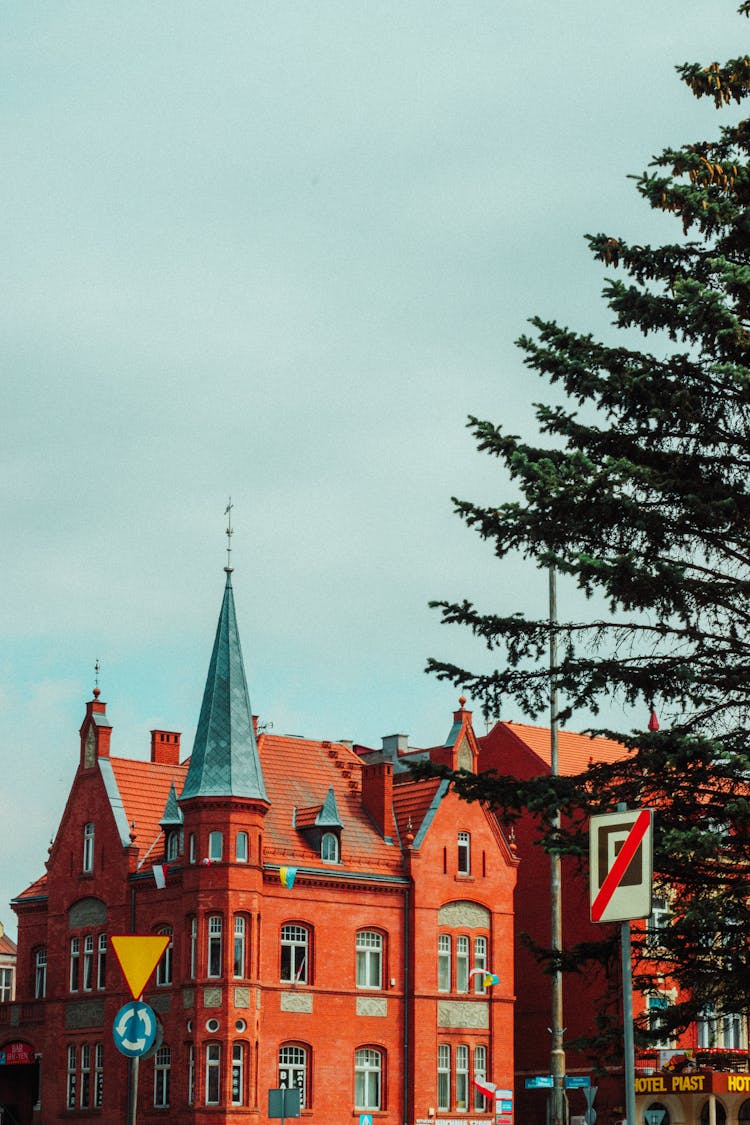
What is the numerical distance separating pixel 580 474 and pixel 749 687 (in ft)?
11.0

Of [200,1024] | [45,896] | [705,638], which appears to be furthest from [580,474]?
[45,896]

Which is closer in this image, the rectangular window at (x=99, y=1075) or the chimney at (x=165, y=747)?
the rectangular window at (x=99, y=1075)

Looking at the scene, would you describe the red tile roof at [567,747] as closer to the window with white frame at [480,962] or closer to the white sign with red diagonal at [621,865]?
the window with white frame at [480,962]

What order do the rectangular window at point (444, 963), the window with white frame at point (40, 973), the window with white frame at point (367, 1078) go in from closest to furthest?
the window with white frame at point (367, 1078) → the rectangular window at point (444, 963) → the window with white frame at point (40, 973)

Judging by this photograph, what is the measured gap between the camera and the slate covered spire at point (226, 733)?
2076 inches

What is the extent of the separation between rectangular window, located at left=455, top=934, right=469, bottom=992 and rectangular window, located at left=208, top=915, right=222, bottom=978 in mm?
8929

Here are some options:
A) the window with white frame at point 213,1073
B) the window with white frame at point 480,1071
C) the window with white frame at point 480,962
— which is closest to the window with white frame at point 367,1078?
the window with white frame at point 480,1071

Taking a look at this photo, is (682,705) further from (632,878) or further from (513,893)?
(513,893)

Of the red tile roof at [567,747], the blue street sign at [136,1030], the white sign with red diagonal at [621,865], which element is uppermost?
the red tile roof at [567,747]

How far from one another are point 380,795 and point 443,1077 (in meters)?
9.18

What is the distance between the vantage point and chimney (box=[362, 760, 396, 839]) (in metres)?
57.5

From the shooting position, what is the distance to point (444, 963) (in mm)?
56500

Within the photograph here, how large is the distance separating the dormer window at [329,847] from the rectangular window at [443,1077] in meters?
7.00

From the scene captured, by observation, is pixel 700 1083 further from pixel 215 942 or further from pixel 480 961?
pixel 215 942
